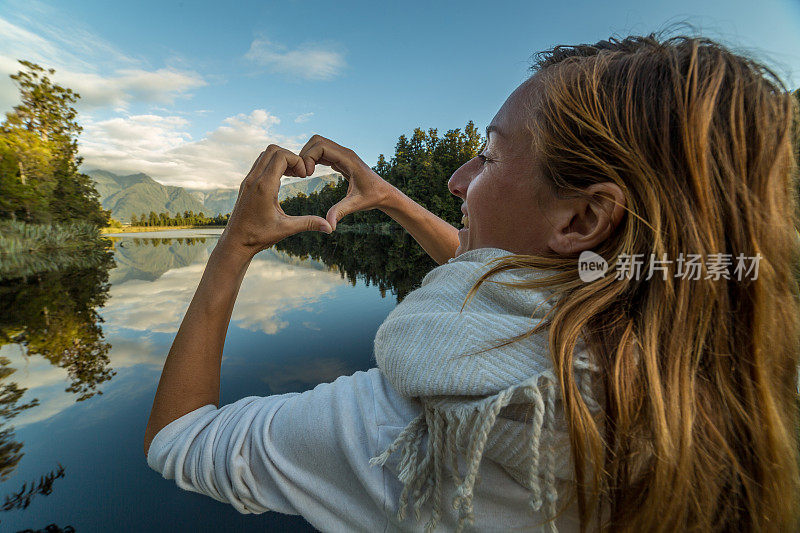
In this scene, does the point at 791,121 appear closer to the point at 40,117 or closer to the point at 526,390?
the point at 526,390

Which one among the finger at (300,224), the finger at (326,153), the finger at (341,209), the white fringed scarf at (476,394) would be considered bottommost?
the white fringed scarf at (476,394)

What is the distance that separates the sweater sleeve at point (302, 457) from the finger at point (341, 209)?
19.9 inches

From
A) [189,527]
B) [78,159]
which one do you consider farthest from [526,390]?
[78,159]

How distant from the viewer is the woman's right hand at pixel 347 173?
1119mm

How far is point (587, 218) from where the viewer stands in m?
0.73

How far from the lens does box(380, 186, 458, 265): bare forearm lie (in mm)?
1620

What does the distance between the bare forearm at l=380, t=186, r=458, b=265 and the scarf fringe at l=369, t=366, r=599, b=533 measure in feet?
3.85

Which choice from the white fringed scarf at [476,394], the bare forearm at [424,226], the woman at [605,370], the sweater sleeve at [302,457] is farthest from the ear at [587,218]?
the bare forearm at [424,226]

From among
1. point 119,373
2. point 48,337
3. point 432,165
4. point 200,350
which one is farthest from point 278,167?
point 432,165

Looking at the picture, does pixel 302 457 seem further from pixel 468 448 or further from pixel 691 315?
pixel 691 315

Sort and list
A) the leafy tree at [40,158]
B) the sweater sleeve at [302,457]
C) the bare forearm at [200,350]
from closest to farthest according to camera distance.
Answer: the sweater sleeve at [302,457] < the bare forearm at [200,350] < the leafy tree at [40,158]

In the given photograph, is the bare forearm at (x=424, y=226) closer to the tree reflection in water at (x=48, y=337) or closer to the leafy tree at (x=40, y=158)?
the tree reflection in water at (x=48, y=337)

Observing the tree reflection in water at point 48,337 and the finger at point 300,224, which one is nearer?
the finger at point 300,224

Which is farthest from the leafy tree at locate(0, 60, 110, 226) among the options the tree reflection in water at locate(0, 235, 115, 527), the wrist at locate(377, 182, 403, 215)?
the wrist at locate(377, 182, 403, 215)
